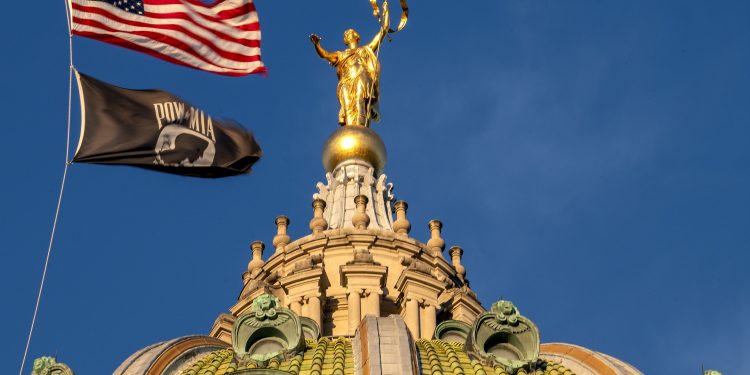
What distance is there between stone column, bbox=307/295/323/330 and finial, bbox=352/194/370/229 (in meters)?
4.06

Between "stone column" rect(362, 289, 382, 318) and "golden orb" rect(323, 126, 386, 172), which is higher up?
"golden orb" rect(323, 126, 386, 172)

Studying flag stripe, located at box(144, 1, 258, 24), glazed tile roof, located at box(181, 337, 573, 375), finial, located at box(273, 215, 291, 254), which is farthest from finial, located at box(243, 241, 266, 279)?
flag stripe, located at box(144, 1, 258, 24)

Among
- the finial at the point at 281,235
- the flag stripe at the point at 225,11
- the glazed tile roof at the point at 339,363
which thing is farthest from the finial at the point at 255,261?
the flag stripe at the point at 225,11

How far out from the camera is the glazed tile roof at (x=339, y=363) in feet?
220

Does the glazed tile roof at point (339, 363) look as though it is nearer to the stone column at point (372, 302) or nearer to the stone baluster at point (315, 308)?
the stone baluster at point (315, 308)

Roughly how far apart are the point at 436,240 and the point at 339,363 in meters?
14.6

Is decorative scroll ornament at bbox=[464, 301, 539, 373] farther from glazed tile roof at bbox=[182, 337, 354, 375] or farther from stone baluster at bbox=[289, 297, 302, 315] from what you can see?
stone baluster at bbox=[289, 297, 302, 315]

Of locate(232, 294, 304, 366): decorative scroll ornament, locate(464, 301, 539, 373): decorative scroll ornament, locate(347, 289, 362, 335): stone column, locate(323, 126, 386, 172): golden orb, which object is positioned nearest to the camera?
locate(464, 301, 539, 373): decorative scroll ornament

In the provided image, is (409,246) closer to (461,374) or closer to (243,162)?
(461,374)

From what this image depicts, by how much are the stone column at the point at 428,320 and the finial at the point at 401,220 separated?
12.2ft

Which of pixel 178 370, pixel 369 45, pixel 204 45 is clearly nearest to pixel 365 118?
pixel 369 45

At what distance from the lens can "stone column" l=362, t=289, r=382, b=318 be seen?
253 feet

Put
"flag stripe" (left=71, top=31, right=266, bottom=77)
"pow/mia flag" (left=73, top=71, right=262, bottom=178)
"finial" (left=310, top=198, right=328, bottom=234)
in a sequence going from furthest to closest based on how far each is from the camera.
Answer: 1. "finial" (left=310, top=198, right=328, bottom=234)
2. "flag stripe" (left=71, top=31, right=266, bottom=77)
3. "pow/mia flag" (left=73, top=71, right=262, bottom=178)

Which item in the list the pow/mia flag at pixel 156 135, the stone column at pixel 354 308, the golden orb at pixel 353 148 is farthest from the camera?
the golden orb at pixel 353 148
